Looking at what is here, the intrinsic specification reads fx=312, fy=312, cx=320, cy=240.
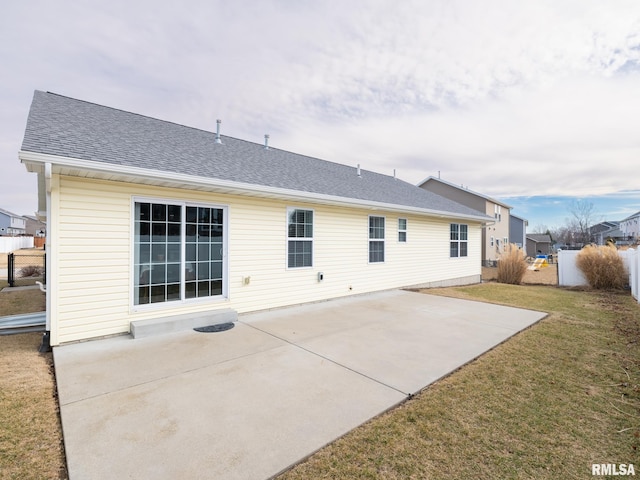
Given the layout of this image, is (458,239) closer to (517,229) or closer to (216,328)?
(216,328)

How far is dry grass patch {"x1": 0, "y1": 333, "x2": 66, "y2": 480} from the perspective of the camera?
2127 mm

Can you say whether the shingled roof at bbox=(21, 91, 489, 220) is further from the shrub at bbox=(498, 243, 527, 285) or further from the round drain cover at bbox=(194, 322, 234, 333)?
the shrub at bbox=(498, 243, 527, 285)

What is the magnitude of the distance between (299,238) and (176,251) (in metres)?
2.90

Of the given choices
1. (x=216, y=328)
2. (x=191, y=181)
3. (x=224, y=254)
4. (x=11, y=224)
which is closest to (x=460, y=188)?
(x=224, y=254)

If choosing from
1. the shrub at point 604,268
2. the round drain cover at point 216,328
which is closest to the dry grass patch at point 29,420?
the round drain cover at point 216,328

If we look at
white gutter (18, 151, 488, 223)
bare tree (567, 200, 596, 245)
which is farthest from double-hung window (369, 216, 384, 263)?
bare tree (567, 200, 596, 245)

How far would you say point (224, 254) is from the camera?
20.8 ft

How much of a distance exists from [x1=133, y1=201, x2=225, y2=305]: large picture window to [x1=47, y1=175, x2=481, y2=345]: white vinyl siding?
5.2 inches

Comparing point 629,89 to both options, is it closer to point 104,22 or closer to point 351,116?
point 351,116

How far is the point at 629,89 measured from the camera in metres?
8.72

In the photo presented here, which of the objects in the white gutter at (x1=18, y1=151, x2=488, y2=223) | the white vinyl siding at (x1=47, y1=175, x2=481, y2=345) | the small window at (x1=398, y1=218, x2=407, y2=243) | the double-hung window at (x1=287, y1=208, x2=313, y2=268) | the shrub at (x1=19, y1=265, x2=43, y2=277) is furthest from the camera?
the shrub at (x1=19, y1=265, x2=43, y2=277)

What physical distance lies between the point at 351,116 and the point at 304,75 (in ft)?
10.1

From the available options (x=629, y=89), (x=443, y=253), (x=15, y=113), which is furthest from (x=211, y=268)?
(x=629, y=89)

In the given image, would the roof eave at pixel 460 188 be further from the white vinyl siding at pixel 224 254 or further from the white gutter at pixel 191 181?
the white gutter at pixel 191 181
